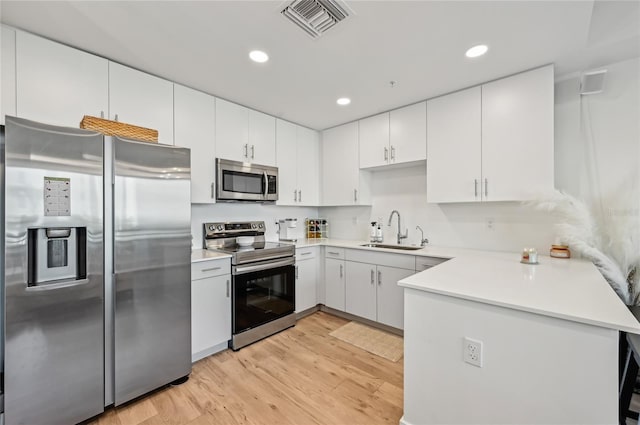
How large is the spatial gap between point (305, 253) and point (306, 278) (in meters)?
0.30

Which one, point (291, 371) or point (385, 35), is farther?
point (291, 371)

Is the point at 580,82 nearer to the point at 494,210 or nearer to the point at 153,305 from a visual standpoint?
the point at 494,210

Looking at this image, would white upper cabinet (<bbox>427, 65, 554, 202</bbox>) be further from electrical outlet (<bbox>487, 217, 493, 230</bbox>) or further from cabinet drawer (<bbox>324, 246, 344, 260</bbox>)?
cabinet drawer (<bbox>324, 246, 344, 260</bbox>)

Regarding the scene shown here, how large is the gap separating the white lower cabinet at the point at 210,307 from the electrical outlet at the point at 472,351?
6.34ft

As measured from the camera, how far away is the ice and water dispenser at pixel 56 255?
148cm

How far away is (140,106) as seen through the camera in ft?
7.34

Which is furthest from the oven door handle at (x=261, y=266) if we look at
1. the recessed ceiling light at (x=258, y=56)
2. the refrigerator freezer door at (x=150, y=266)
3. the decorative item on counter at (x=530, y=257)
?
the decorative item on counter at (x=530, y=257)

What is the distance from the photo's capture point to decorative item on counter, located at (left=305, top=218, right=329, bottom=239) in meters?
3.93

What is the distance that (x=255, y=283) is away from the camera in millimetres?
2615

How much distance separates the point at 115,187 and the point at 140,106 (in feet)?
3.04

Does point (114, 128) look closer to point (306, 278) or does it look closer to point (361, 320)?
point (306, 278)

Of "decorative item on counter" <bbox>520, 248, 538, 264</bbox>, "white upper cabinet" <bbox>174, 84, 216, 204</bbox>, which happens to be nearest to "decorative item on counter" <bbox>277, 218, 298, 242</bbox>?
"white upper cabinet" <bbox>174, 84, 216, 204</bbox>

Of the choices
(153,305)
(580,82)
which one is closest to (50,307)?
(153,305)

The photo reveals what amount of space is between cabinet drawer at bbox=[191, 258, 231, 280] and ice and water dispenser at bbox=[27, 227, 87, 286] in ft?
2.40
